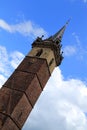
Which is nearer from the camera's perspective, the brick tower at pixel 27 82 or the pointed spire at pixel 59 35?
the brick tower at pixel 27 82

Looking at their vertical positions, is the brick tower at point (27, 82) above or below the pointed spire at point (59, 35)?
below

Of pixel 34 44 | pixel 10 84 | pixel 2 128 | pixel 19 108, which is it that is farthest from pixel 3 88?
pixel 34 44

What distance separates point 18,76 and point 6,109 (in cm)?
466

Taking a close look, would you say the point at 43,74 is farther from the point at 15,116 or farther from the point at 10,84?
the point at 15,116

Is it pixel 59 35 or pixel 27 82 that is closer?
pixel 27 82

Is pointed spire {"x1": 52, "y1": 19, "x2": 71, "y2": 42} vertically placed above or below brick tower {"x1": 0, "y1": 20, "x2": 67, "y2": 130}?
above

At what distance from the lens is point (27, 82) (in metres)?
27.9

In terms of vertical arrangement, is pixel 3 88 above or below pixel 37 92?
below

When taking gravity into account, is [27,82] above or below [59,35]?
below

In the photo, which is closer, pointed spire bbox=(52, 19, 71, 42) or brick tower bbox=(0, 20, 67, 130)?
brick tower bbox=(0, 20, 67, 130)

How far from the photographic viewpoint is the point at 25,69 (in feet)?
97.8

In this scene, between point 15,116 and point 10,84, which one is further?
point 10,84

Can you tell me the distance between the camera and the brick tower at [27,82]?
25.8 m

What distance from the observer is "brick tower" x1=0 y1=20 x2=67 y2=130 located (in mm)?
25759
